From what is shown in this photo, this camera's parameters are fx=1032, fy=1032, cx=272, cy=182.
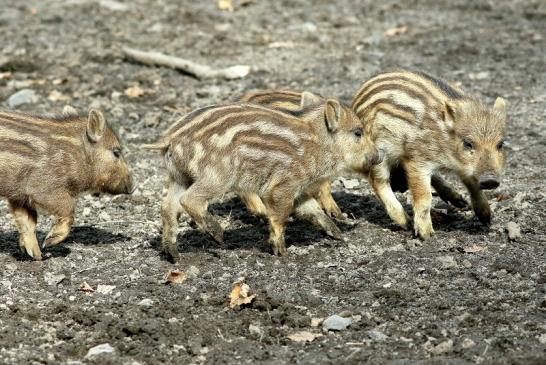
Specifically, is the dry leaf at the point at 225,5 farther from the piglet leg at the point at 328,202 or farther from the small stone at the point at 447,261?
the small stone at the point at 447,261

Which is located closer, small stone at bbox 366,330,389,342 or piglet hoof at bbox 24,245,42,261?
small stone at bbox 366,330,389,342

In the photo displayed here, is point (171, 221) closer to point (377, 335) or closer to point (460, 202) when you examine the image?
point (377, 335)

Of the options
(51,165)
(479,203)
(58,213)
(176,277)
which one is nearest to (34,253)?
(58,213)

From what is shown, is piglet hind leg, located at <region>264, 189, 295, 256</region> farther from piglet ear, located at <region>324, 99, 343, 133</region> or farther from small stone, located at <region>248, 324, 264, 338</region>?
small stone, located at <region>248, 324, 264, 338</region>

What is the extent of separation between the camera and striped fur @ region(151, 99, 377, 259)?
275 inches

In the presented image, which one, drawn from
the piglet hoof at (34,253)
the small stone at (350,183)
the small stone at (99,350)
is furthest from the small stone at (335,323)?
the small stone at (350,183)

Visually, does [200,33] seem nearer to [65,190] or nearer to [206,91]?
[206,91]

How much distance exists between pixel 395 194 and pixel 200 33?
17.3 ft

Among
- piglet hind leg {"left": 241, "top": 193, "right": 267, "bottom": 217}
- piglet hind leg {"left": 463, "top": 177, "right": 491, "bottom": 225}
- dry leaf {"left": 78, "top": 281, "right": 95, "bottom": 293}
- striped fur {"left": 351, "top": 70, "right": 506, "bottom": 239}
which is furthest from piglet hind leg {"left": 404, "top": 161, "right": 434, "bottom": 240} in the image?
dry leaf {"left": 78, "top": 281, "right": 95, "bottom": 293}

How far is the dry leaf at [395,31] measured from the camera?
13.0m

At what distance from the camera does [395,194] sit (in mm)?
8602

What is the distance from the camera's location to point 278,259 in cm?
721

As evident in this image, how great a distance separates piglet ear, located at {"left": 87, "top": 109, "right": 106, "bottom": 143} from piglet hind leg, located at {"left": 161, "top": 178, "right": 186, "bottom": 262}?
0.68 metres

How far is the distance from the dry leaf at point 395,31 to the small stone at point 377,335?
746 cm
